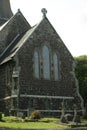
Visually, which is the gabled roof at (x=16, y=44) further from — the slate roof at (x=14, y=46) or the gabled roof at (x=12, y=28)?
the gabled roof at (x=12, y=28)

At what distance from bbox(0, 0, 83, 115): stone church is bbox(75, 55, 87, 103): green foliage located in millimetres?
16734

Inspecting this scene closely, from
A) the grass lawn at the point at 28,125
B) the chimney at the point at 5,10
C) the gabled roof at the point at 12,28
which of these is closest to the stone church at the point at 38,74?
the gabled roof at the point at 12,28

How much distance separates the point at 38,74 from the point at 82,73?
2398 cm

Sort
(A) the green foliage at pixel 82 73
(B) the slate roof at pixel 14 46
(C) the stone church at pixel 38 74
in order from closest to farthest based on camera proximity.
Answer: (C) the stone church at pixel 38 74, (B) the slate roof at pixel 14 46, (A) the green foliage at pixel 82 73

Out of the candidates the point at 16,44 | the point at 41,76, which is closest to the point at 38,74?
the point at 41,76

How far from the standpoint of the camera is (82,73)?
67.8m

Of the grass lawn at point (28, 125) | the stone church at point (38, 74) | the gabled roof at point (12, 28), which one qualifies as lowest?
the grass lawn at point (28, 125)

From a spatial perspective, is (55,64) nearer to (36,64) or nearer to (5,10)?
(36,64)

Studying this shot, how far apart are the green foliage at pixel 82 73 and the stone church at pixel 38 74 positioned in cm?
1673

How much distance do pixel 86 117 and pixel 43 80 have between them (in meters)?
7.00

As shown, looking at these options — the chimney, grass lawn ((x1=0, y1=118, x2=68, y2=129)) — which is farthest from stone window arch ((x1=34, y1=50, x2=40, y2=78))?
the chimney

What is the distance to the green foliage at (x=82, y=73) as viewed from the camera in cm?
6397

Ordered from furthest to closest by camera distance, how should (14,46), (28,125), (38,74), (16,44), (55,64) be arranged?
1. (14,46)
2. (16,44)
3. (55,64)
4. (38,74)
5. (28,125)

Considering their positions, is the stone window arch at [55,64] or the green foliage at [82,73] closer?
the stone window arch at [55,64]
